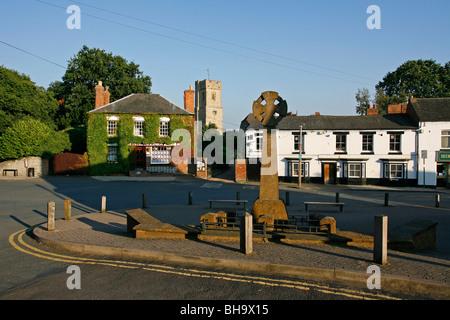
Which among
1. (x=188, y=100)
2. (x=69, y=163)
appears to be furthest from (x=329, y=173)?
(x=69, y=163)

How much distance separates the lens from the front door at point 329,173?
36344mm

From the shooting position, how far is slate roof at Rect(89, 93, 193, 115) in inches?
1551

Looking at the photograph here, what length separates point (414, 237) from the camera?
8.46 m

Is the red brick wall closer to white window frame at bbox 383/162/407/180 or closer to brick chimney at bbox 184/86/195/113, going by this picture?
brick chimney at bbox 184/86/195/113

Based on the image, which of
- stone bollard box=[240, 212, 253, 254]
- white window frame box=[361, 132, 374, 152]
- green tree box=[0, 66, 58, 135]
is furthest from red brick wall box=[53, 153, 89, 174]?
stone bollard box=[240, 212, 253, 254]

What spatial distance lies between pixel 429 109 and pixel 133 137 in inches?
1226

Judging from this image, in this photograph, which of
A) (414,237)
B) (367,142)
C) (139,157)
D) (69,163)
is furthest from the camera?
(139,157)

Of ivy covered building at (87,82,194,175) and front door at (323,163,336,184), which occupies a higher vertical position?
ivy covered building at (87,82,194,175)

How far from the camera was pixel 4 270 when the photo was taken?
735 cm

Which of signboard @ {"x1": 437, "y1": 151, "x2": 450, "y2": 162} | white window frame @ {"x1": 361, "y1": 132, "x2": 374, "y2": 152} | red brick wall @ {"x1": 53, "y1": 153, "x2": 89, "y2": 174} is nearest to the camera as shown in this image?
signboard @ {"x1": 437, "y1": 151, "x2": 450, "y2": 162}

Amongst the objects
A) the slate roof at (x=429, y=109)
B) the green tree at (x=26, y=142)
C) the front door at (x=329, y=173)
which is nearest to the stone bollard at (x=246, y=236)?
the front door at (x=329, y=173)

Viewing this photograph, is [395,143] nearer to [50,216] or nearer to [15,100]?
[50,216]

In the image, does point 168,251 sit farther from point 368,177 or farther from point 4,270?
point 368,177

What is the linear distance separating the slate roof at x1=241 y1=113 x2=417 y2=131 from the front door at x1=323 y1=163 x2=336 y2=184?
152 inches
